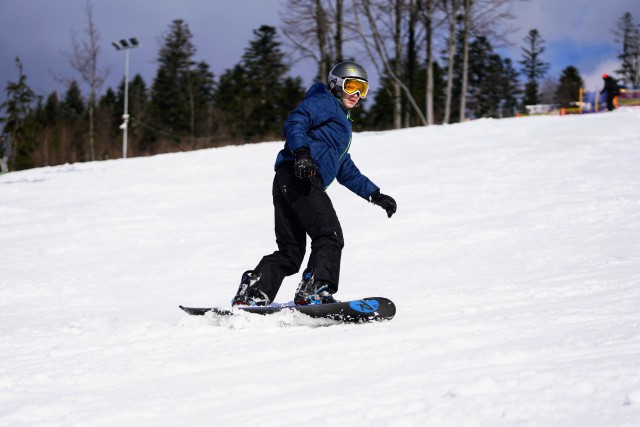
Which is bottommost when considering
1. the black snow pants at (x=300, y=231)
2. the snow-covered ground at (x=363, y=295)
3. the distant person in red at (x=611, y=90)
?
the snow-covered ground at (x=363, y=295)

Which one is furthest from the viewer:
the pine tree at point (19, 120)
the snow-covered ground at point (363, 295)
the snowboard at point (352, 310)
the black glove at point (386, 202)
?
the pine tree at point (19, 120)

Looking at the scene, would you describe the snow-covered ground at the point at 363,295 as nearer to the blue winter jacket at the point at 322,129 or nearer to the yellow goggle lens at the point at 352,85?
the blue winter jacket at the point at 322,129

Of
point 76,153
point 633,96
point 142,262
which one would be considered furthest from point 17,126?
point 142,262

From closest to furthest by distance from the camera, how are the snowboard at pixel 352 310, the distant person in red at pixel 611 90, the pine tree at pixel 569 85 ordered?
the snowboard at pixel 352 310 < the distant person in red at pixel 611 90 < the pine tree at pixel 569 85

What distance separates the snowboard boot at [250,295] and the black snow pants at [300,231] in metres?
0.03

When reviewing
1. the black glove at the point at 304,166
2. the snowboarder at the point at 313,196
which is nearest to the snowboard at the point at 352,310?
the snowboarder at the point at 313,196

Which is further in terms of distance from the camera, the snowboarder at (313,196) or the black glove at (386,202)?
the black glove at (386,202)

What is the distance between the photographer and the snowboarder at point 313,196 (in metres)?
3.80

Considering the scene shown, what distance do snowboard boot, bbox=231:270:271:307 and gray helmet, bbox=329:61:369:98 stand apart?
1.29 metres

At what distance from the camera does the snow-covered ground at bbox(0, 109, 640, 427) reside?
217cm

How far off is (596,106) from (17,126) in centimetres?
3348

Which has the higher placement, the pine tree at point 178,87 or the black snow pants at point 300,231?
the pine tree at point 178,87

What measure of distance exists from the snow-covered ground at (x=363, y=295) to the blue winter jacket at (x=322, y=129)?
1.01 meters

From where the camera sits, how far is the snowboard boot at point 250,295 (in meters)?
4.00
